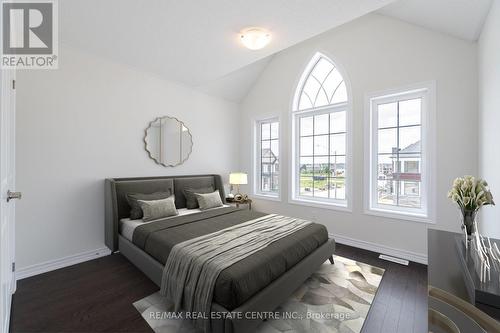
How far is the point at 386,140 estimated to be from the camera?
3045mm

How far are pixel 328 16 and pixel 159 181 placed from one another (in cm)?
298

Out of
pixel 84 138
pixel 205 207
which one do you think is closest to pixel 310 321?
pixel 205 207

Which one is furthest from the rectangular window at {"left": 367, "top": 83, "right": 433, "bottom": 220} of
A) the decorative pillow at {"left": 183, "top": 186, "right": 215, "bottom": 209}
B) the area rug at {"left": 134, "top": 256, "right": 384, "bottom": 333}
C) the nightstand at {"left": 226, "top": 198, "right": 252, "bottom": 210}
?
the decorative pillow at {"left": 183, "top": 186, "right": 215, "bottom": 209}

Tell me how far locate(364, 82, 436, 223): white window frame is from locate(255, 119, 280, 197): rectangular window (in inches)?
64.6

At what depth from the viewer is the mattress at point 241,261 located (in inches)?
57.4

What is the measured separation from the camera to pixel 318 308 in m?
1.86

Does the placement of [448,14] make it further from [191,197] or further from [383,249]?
[191,197]

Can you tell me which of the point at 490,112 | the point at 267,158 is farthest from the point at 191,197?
the point at 490,112

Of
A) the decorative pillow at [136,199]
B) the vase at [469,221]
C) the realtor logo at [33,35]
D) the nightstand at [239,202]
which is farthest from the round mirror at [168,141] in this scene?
the vase at [469,221]

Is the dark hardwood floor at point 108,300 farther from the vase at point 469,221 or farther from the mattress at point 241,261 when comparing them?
the vase at point 469,221

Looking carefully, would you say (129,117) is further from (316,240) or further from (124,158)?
(316,240)

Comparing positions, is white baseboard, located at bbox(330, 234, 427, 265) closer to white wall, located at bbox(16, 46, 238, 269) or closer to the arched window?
the arched window

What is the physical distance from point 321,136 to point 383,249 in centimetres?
194

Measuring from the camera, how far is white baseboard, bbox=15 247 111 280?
2.31 m
